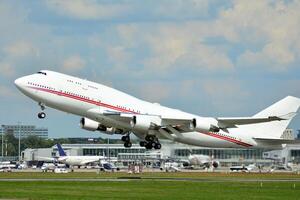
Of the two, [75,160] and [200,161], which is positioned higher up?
[75,160]

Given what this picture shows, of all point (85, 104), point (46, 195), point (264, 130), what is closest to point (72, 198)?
point (46, 195)

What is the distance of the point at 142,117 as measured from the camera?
78250mm

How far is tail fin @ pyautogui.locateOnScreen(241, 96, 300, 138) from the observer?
90125 millimetres

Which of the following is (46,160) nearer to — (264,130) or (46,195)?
(264,130)

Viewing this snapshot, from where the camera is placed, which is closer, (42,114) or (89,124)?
(42,114)

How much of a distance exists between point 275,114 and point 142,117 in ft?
61.2

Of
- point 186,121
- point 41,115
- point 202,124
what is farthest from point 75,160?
point 41,115

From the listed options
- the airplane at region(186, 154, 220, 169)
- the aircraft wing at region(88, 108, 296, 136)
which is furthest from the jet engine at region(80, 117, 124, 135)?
the airplane at region(186, 154, 220, 169)

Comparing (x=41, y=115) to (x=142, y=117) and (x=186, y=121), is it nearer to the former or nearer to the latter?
(x=142, y=117)

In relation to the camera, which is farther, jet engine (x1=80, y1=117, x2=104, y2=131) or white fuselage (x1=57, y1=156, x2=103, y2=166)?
white fuselage (x1=57, y1=156, x2=103, y2=166)

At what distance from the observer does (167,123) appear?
80.5 metres

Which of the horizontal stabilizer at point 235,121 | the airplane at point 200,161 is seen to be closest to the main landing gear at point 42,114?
the horizontal stabilizer at point 235,121

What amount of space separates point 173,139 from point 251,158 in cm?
6836

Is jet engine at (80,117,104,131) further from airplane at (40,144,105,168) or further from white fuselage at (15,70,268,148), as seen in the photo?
airplane at (40,144,105,168)
